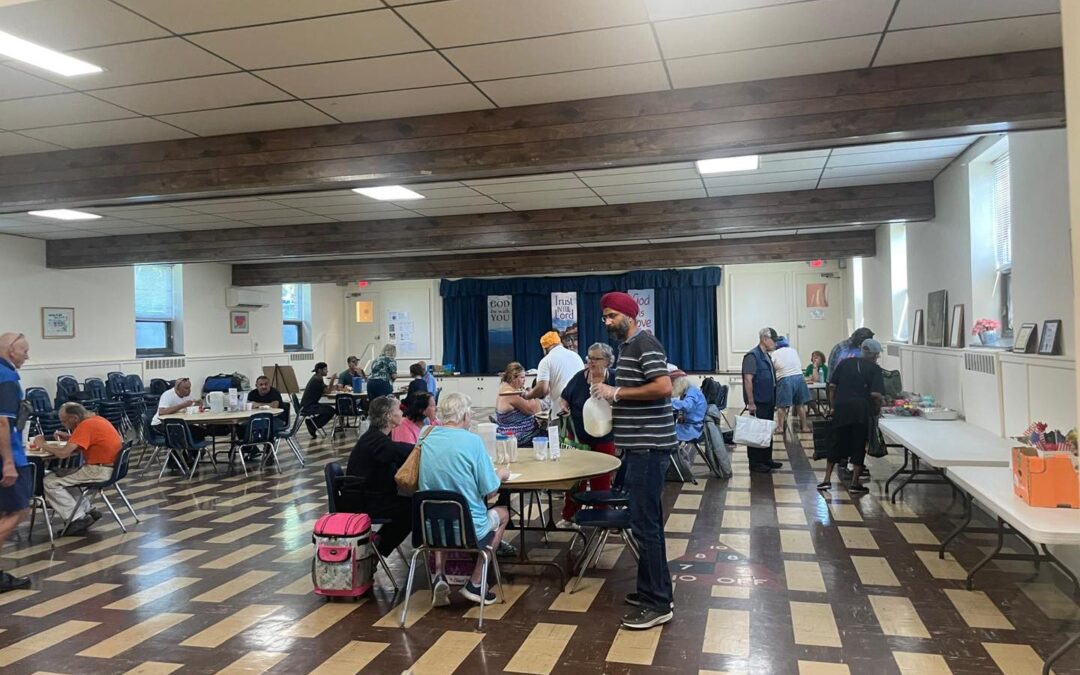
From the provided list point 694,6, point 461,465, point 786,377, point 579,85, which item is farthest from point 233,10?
point 786,377

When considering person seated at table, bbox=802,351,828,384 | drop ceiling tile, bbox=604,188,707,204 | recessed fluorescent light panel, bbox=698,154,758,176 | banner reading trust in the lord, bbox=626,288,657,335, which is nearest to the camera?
recessed fluorescent light panel, bbox=698,154,758,176

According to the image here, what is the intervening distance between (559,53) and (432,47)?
685mm

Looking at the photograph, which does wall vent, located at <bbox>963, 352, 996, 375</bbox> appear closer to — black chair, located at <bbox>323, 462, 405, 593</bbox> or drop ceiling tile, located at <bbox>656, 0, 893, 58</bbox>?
drop ceiling tile, located at <bbox>656, 0, 893, 58</bbox>

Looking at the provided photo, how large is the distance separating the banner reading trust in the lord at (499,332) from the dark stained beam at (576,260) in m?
3.57

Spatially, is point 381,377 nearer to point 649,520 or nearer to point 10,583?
point 10,583

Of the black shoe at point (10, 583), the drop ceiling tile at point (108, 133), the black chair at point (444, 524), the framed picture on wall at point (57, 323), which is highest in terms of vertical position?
the drop ceiling tile at point (108, 133)

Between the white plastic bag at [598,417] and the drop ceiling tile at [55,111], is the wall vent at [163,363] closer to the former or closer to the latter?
the drop ceiling tile at [55,111]

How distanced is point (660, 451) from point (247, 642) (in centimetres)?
220

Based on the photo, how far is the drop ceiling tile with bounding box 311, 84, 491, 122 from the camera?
460 centimetres

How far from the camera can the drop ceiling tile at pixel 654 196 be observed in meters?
7.80

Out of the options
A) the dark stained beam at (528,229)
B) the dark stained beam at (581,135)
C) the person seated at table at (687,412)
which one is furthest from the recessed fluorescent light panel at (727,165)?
the person seated at table at (687,412)

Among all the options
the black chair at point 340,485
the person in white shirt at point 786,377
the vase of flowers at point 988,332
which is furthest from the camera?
the person in white shirt at point 786,377

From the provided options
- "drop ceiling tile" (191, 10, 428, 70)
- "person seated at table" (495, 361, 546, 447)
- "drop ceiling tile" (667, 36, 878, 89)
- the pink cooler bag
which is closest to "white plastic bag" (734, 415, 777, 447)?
"person seated at table" (495, 361, 546, 447)

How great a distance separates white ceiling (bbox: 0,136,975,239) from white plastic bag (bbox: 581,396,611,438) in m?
3.15
